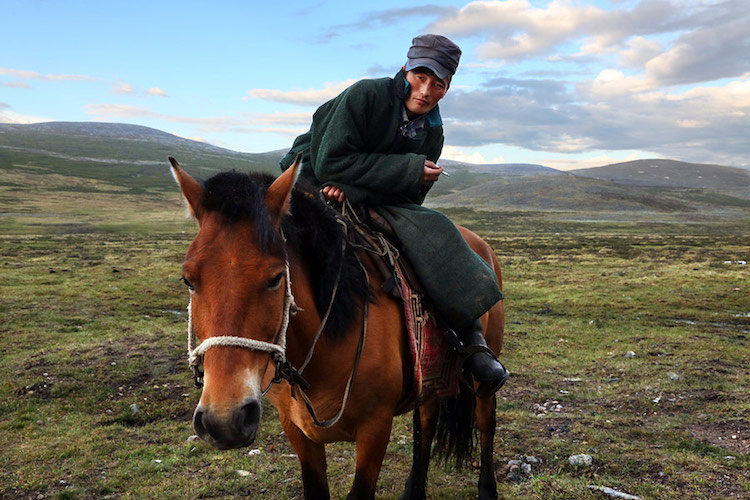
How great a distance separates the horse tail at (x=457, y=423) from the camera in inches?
205

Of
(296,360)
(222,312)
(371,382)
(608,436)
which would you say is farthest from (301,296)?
(608,436)

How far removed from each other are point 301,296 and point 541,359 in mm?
9048

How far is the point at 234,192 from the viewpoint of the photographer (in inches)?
90.0

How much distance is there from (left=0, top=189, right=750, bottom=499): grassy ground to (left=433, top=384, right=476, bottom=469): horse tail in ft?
1.54

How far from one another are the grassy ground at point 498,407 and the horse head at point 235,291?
361 cm

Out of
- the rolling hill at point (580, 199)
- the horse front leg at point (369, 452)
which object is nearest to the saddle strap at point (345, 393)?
the horse front leg at point (369, 452)

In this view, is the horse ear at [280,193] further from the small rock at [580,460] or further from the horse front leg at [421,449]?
the small rock at [580,460]

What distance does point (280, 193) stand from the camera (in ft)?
7.70

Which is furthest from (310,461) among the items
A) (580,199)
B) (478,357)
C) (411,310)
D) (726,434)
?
(580,199)

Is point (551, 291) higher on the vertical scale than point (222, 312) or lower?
lower

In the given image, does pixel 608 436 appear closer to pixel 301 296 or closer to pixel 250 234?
pixel 301 296

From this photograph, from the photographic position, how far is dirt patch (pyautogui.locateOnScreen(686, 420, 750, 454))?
5800mm

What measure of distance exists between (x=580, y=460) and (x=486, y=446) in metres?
1.25

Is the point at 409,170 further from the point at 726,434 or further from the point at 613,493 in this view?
the point at 726,434
